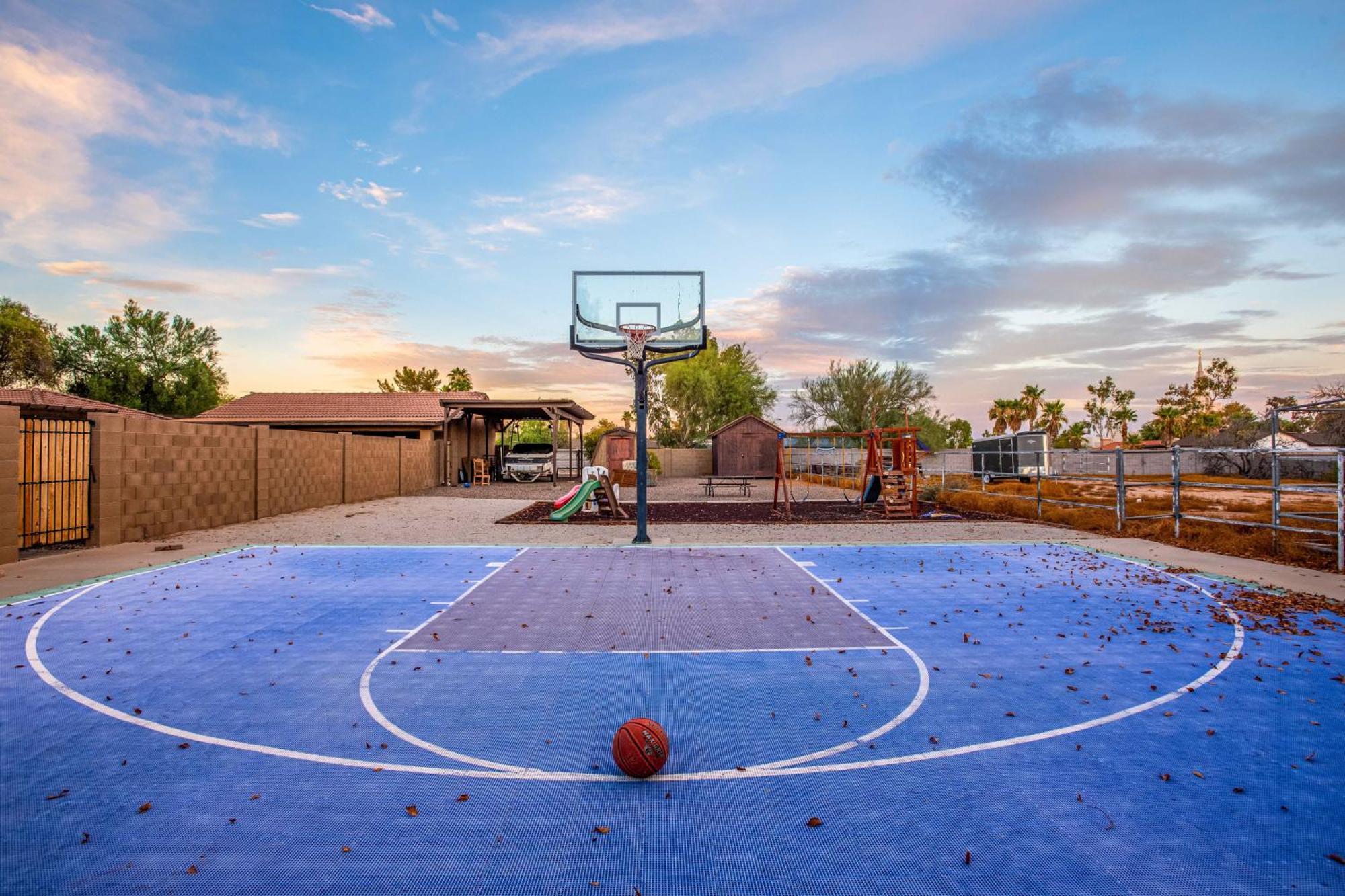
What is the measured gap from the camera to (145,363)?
47969 millimetres

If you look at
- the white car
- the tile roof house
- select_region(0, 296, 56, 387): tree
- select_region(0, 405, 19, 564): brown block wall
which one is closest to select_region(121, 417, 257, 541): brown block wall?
select_region(0, 405, 19, 564): brown block wall

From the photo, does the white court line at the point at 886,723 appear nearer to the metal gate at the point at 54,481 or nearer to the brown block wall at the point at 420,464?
the metal gate at the point at 54,481

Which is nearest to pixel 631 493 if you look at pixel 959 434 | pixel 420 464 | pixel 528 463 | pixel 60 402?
pixel 528 463

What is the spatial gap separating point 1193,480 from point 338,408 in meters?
39.8

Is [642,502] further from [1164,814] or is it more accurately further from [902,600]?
[1164,814]

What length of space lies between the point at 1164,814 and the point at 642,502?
9.65 m

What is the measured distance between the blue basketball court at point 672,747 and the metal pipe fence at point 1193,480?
438 cm

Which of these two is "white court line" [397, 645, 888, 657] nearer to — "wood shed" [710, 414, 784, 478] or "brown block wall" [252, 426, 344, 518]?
"brown block wall" [252, 426, 344, 518]

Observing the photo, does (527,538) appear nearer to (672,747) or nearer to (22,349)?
(672,747)

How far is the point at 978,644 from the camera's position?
6.35m

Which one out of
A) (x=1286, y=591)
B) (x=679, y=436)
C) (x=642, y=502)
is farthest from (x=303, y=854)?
(x=679, y=436)

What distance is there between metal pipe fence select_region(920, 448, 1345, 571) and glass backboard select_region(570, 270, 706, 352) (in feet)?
27.2

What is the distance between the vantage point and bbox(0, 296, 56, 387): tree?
37781 millimetres

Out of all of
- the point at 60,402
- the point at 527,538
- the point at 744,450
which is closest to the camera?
the point at 527,538
